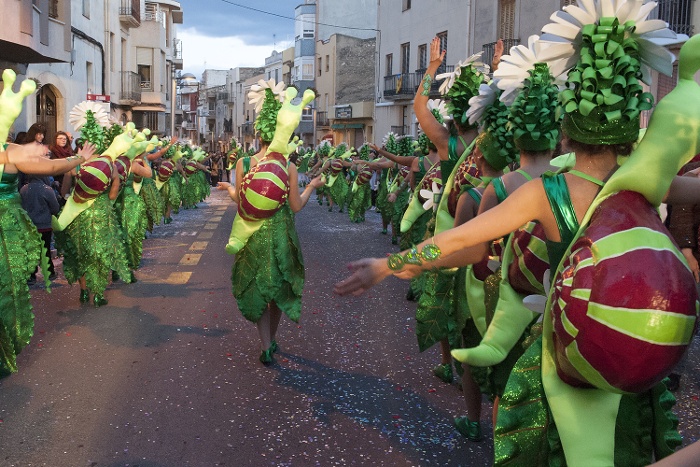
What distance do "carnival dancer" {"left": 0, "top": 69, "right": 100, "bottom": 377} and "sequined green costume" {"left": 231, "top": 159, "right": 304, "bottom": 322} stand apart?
152 cm

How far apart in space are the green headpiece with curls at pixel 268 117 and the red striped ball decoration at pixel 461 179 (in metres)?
1.83

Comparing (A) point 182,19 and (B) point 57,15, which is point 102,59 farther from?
(A) point 182,19

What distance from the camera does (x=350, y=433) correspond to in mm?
4715

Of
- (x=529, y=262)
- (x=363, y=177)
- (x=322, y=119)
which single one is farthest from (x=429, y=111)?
(x=322, y=119)

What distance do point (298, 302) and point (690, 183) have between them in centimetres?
395

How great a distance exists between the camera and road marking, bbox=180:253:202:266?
11934 mm

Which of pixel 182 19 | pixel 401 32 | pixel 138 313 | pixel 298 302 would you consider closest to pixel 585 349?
pixel 298 302

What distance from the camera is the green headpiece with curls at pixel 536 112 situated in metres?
3.58

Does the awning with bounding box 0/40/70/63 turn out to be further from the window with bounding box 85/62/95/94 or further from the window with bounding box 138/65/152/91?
the window with bounding box 138/65/152/91

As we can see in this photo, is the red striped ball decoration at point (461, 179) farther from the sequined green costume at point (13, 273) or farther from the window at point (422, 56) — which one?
the window at point (422, 56)

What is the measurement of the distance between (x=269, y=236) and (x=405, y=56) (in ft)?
105

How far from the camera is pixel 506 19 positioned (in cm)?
2631

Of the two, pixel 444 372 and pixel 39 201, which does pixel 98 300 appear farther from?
pixel 444 372

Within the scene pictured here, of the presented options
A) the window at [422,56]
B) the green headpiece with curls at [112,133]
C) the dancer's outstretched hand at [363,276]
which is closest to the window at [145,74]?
the window at [422,56]
